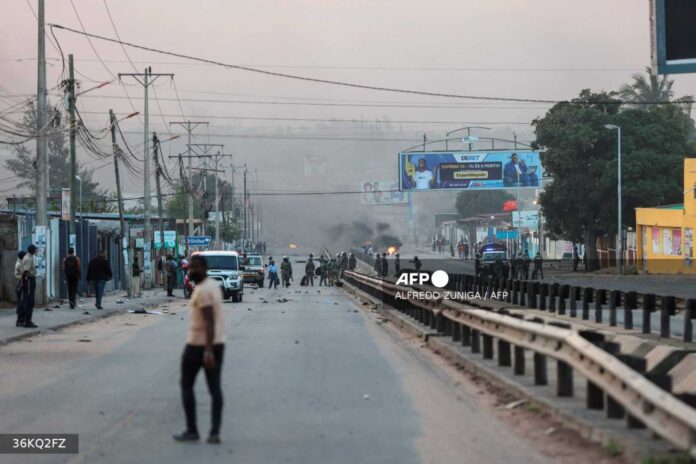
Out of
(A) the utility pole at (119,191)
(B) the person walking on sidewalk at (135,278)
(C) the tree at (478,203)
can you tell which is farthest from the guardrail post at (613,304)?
(C) the tree at (478,203)

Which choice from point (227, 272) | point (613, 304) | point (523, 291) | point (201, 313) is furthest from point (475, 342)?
point (227, 272)

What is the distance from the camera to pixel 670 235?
221ft

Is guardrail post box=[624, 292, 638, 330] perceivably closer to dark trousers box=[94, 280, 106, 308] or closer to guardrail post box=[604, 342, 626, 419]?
guardrail post box=[604, 342, 626, 419]

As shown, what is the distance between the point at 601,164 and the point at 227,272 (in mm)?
39378

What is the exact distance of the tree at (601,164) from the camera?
75.4 metres

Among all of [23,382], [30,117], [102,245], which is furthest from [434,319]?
[30,117]

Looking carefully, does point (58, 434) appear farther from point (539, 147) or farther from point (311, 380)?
point (539, 147)

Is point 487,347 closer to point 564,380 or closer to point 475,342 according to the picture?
point 475,342

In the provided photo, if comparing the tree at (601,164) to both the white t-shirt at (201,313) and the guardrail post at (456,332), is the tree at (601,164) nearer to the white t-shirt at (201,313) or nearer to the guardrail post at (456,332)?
the guardrail post at (456,332)

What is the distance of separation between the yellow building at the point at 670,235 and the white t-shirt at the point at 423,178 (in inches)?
696

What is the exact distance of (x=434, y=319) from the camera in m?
22.9

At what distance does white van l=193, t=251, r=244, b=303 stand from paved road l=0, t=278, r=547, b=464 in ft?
68.8

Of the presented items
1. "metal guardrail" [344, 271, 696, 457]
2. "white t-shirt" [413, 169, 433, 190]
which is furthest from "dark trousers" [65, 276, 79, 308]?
"white t-shirt" [413, 169, 433, 190]

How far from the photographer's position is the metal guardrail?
8.26 m
